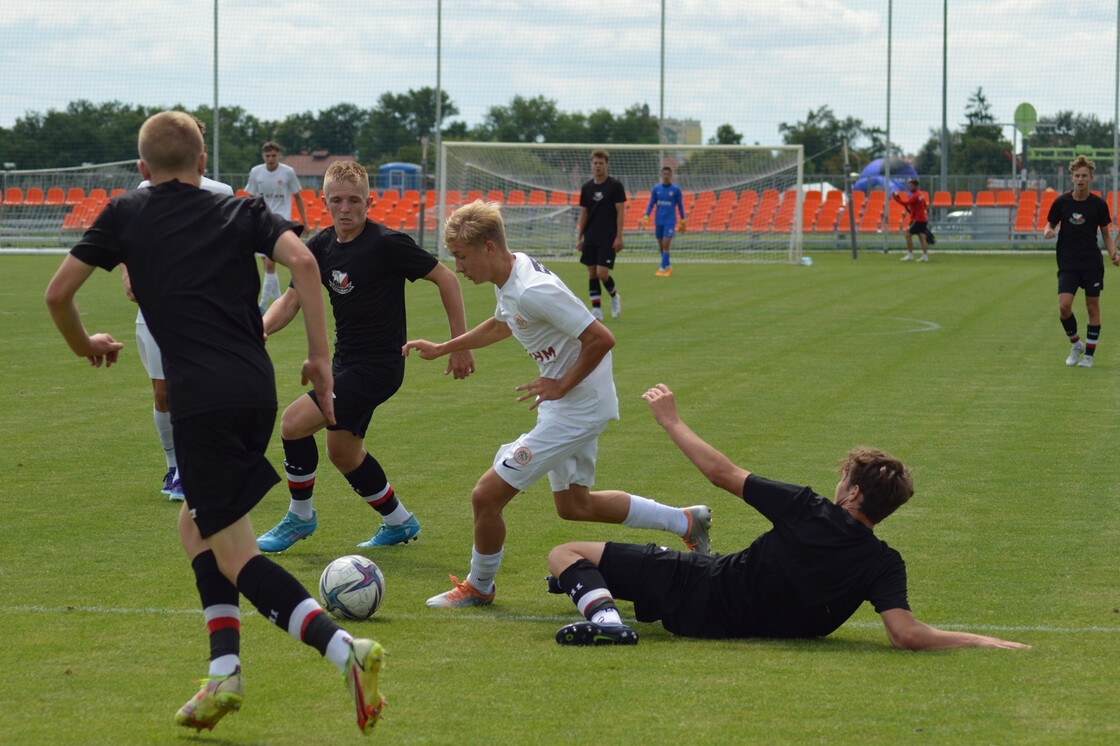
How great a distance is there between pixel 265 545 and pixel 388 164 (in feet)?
104

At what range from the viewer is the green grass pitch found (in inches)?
157

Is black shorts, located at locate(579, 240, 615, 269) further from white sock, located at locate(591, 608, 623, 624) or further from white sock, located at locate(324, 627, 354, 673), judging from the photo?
white sock, located at locate(324, 627, 354, 673)

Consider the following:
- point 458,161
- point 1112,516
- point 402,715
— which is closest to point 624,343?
point 1112,516

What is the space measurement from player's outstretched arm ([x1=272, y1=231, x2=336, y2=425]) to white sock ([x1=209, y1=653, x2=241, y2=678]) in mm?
899

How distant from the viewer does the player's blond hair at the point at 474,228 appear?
17.1ft

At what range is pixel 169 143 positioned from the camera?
3969mm

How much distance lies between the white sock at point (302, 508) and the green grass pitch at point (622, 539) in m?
0.16

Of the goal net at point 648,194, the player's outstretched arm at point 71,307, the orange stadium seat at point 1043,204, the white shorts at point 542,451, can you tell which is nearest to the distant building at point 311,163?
the goal net at point 648,194

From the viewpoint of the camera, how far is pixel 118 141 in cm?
3553

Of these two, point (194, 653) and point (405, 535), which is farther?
point (405, 535)

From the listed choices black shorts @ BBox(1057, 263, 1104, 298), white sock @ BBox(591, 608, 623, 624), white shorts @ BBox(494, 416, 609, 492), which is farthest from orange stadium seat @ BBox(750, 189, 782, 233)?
white sock @ BBox(591, 608, 623, 624)

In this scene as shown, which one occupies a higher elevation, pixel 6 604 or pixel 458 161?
pixel 458 161

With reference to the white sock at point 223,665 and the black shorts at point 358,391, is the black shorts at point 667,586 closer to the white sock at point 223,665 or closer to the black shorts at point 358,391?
the white sock at point 223,665

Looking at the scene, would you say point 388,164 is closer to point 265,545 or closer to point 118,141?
point 118,141
